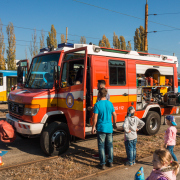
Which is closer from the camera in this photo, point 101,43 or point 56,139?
point 56,139

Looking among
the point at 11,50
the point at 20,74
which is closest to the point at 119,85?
the point at 20,74

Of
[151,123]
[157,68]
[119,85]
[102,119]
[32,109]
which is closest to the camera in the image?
[102,119]

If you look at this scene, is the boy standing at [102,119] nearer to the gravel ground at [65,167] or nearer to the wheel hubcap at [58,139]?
the gravel ground at [65,167]

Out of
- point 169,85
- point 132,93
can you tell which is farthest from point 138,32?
point 132,93

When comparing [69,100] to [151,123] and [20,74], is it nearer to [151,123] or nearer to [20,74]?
[20,74]

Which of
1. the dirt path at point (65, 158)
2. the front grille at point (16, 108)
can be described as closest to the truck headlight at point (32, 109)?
the front grille at point (16, 108)

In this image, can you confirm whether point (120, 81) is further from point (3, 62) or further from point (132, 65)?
point (3, 62)

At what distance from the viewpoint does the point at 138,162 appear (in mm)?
5348

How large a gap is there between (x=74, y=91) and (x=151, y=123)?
13.1 ft

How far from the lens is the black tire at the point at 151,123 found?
8047 mm

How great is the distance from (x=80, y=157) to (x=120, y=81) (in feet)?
9.15

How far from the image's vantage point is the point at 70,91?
591 cm

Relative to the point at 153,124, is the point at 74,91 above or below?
above

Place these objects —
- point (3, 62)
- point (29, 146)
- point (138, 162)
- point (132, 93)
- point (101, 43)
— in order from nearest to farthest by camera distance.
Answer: point (138, 162) < point (29, 146) < point (132, 93) < point (3, 62) < point (101, 43)
